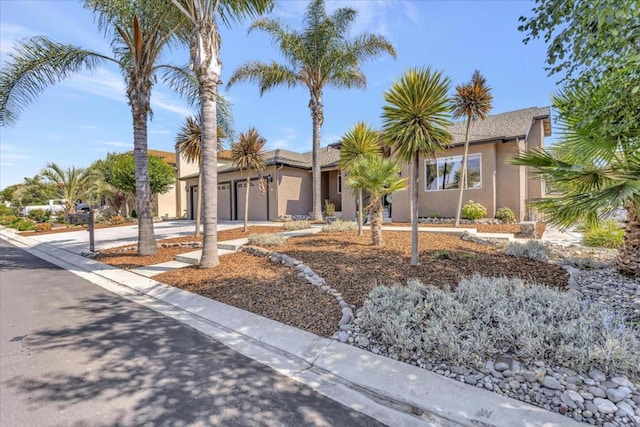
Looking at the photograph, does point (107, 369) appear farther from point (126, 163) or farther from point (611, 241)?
point (126, 163)

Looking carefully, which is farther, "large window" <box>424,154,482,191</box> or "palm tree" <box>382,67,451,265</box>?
"large window" <box>424,154,482,191</box>

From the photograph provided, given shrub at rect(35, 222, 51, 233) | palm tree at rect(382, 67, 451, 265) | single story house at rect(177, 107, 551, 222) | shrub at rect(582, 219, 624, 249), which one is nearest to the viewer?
palm tree at rect(382, 67, 451, 265)

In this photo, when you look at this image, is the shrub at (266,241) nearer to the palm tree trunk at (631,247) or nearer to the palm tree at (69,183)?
the palm tree trunk at (631,247)

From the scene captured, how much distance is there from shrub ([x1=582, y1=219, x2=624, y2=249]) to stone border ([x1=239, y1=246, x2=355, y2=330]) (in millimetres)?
8297

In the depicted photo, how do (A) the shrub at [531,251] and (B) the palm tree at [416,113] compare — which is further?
(A) the shrub at [531,251]

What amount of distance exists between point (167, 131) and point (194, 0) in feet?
25.2

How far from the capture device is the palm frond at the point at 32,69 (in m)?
8.37

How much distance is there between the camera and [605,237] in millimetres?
8750

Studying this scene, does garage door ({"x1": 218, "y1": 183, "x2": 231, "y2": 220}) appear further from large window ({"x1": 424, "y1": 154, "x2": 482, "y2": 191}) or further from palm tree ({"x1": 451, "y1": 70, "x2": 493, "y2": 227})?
palm tree ({"x1": 451, "y1": 70, "x2": 493, "y2": 227})

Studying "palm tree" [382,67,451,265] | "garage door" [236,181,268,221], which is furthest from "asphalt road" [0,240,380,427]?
"garage door" [236,181,268,221]

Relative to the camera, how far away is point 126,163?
971 inches

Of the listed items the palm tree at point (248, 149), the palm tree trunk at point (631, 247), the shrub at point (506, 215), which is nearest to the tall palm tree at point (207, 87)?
the palm tree at point (248, 149)

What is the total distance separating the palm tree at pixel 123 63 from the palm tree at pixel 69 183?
20.7m

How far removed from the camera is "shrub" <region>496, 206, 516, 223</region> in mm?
13844
